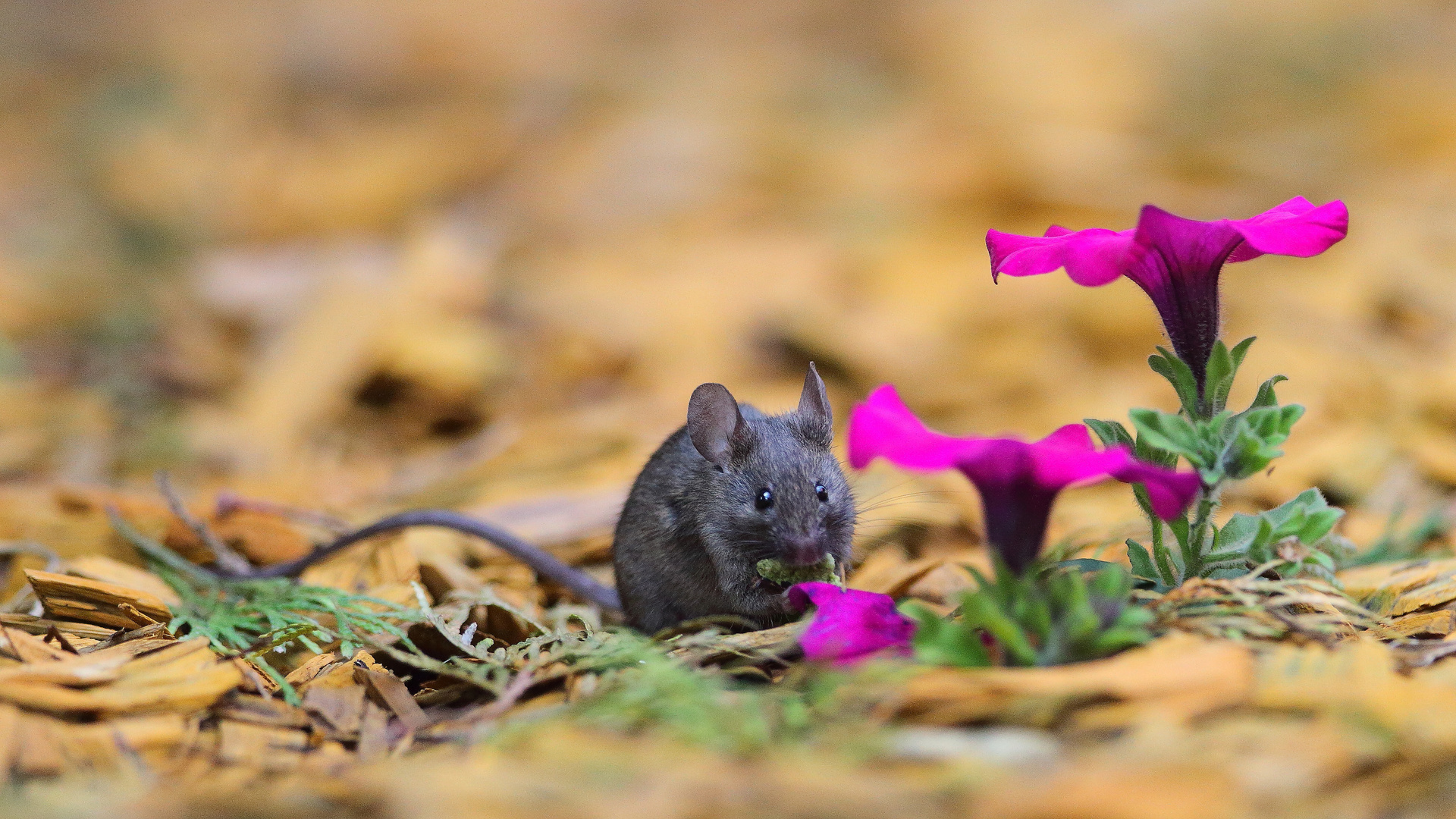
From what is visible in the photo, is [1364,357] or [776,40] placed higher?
[776,40]

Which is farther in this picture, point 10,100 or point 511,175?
point 10,100

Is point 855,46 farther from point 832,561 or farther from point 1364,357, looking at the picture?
point 832,561

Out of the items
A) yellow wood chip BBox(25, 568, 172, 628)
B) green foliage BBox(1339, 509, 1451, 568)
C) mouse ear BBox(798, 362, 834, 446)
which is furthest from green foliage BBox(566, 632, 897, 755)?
green foliage BBox(1339, 509, 1451, 568)

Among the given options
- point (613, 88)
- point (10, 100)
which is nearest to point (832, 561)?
point (613, 88)

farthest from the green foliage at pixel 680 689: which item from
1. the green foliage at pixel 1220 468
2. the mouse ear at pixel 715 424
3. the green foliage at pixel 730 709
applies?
the green foliage at pixel 1220 468

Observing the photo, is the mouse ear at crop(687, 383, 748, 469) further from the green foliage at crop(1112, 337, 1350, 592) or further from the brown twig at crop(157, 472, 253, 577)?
the brown twig at crop(157, 472, 253, 577)

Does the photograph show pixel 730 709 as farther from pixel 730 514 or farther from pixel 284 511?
pixel 284 511
